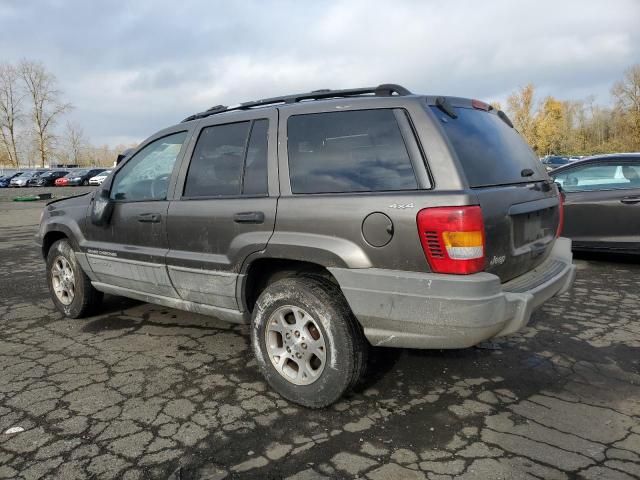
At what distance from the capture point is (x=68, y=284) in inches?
191

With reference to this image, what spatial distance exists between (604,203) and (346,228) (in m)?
5.11

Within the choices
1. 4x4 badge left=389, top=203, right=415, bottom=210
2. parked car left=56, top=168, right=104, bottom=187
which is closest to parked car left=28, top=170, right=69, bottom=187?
parked car left=56, top=168, right=104, bottom=187

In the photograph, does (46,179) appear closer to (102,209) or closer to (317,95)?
(102,209)

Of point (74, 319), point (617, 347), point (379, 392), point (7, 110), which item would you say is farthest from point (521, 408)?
point (7, 110)

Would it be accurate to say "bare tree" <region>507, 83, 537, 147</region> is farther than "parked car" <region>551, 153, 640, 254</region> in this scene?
Yes

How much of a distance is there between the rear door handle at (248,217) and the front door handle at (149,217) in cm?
84

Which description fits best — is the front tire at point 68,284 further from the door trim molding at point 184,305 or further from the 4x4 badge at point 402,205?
the 4x4 badge at point 402,205

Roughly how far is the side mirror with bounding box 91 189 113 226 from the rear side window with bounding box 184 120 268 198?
96 cm

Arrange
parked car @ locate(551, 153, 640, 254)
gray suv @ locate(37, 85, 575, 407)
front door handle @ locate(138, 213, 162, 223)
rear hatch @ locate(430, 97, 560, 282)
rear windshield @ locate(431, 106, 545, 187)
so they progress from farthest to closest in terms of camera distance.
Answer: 1. parked car @ locate(551, 153, 640, 254)
2. front door handle @ locate(138, 213, 162, 223)
3. rear windshield @ locate(431, 106, 545, 187)
4. rear hatch @ locate(430, 97, 560, 282)
5. gray suv @ locate(37, 85, 575, 407)

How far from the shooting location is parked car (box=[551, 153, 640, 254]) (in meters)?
6.26

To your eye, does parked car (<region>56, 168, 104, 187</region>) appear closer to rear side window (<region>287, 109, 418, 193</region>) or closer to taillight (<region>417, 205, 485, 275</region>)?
rear side window (<region>287, 109, 418, 193</region>)

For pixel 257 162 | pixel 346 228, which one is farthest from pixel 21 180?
pixel 346 228

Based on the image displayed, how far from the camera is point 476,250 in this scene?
2545 millimetres

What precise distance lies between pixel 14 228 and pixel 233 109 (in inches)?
471
